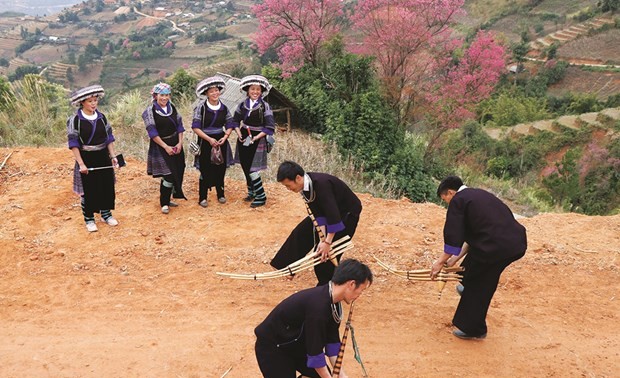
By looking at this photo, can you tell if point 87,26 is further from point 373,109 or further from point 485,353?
point 485,353

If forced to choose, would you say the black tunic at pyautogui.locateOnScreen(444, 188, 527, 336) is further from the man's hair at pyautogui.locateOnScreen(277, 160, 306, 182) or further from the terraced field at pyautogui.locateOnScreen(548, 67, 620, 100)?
the terraced field at pyautogui.locateOnScreen(548, 67, 620, 100)

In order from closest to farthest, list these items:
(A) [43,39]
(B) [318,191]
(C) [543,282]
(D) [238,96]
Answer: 1. (B) [318,191]
2. (C) [543,282]
3. (D) [238,96]
4. (A) [43,39]

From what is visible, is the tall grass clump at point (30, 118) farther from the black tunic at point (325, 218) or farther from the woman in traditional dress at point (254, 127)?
the black tunic at point (325, 218)

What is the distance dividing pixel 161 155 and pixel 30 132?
Result: 19.5 feet

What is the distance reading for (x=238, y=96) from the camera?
50.5 feet

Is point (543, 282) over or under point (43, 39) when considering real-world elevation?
over

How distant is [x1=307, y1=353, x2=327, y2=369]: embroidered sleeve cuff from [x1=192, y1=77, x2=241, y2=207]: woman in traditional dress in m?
3.74

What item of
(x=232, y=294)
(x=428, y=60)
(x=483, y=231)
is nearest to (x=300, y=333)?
(x=483, y=231)

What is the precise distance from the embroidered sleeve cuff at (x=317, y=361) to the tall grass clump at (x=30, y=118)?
8764 millimetres

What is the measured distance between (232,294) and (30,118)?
806 centimetres

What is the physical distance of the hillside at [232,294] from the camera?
3.81 m

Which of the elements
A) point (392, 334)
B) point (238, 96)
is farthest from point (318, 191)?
point (238, 96)

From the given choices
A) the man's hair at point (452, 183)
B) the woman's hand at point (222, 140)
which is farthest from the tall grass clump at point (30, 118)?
the man's hair at point (452, 183)

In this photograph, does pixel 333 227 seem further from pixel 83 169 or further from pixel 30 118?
pixel 30 118
